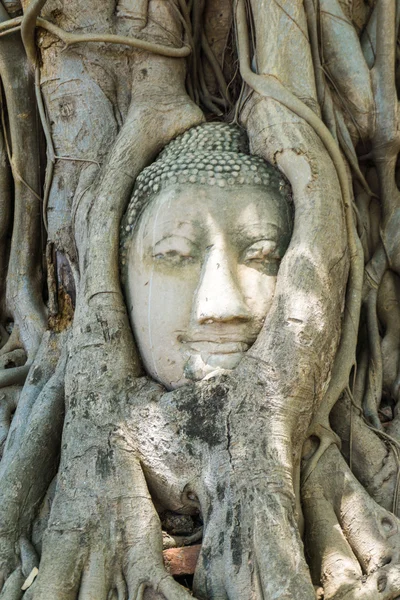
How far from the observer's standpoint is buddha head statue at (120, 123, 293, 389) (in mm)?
2809

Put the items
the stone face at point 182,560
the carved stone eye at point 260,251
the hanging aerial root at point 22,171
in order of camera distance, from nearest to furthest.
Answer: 1. the stone face at point 182,560
2. the carved stone eye at point 260,251
3. the hanging aerial root at point 22,171

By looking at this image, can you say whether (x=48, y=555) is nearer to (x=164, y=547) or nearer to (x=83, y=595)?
(x=83, y=595)

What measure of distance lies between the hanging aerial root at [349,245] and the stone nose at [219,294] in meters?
0.38

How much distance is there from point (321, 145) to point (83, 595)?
1632 mm

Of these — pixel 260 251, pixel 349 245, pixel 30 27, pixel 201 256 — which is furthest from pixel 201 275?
pixel 30 27

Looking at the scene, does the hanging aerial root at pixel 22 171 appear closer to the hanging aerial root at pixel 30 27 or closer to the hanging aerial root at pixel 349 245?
the hanging aerial root at pixel 30 27

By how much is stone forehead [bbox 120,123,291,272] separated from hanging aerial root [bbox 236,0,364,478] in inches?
7.9

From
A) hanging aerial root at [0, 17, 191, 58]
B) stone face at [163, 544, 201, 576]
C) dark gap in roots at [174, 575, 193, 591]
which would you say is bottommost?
dark gap in roots at [174, 575, 193, 591]

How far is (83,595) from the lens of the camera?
250cm

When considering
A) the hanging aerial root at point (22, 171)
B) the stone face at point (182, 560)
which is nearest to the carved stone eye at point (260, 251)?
the stone face at point (182, 560)

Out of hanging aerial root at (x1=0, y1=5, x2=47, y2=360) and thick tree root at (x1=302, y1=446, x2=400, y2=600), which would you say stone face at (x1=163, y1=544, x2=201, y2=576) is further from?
hanging aerial root at (x1=0, y1=5, x2=47, y2=360)

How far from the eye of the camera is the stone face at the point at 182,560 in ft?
8.67

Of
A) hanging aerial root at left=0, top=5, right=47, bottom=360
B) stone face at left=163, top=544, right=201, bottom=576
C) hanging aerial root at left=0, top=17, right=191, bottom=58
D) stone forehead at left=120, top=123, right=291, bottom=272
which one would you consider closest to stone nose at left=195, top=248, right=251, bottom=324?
stone forehead at left=120, top=123, right=291, bottom=272

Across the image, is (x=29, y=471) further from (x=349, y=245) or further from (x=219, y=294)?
(x=349, y=245)
